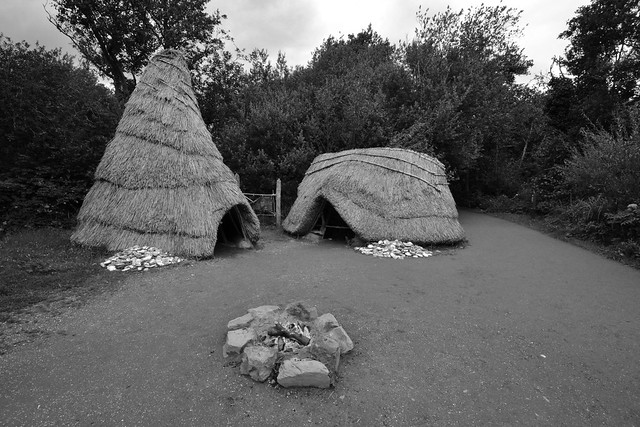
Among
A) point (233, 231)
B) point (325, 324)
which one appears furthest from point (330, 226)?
point (325, 324)

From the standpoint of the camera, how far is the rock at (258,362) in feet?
11.7

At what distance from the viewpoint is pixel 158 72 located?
9.16m

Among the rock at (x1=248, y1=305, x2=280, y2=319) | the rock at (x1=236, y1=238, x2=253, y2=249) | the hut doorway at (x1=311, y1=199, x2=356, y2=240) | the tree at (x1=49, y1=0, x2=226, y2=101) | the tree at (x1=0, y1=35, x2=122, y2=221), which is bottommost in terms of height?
the rock at (x1=248, y1=305, x2=280, y2=319)

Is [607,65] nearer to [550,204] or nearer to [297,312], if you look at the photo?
[550,204]

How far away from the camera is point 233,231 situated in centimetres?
963

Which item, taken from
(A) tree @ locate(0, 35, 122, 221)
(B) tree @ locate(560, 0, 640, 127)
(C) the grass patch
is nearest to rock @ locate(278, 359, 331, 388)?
(C) the grass patch

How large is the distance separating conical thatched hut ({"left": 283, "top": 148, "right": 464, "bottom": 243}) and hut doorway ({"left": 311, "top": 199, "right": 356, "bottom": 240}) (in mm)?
34

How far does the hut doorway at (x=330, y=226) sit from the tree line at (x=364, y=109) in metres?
3.57

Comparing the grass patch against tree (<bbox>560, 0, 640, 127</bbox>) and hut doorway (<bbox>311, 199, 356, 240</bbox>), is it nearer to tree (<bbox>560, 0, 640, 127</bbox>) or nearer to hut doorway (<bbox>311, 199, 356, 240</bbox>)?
hut doorway (<bbox>311, 199, 356, 240</bbox>)

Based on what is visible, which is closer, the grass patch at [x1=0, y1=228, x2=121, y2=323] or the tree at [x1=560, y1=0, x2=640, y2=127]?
the grass patch at [x1=0, y1=228, x2=121, y2=323]

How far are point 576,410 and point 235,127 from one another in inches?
552

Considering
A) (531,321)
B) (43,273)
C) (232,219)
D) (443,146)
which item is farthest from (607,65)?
(43,273)

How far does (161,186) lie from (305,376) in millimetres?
6215

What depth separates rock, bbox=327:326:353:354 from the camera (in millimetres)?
4057
